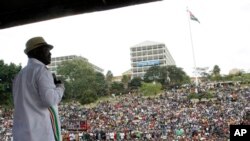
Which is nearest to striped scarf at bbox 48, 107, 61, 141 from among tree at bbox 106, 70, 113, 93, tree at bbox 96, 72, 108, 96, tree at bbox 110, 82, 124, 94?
tree at bbox 96, 72, 108, 96

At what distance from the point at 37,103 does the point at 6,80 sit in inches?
855

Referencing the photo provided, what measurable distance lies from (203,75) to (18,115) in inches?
1211

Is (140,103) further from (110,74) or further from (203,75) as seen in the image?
(110,74)

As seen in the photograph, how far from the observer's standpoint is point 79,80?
29.3 meters

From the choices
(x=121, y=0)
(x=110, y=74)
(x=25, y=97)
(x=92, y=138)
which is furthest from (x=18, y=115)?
(x=110, y=74)

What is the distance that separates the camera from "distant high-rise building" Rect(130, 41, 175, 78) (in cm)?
5243

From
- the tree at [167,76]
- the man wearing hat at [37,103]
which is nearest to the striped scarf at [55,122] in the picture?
the man wearing hat at [37,103]

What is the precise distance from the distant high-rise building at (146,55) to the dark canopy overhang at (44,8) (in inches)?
1970

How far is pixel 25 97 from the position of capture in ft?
2.92

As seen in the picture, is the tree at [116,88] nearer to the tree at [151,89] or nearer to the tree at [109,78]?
the tree at [109,78]

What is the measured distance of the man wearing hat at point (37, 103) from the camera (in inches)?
33.7

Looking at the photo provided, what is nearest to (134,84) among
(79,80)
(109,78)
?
(79,80)

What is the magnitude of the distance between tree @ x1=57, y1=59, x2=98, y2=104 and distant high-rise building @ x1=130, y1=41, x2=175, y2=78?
19.3 metres

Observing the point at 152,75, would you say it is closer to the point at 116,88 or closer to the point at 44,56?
the point at 116,88
